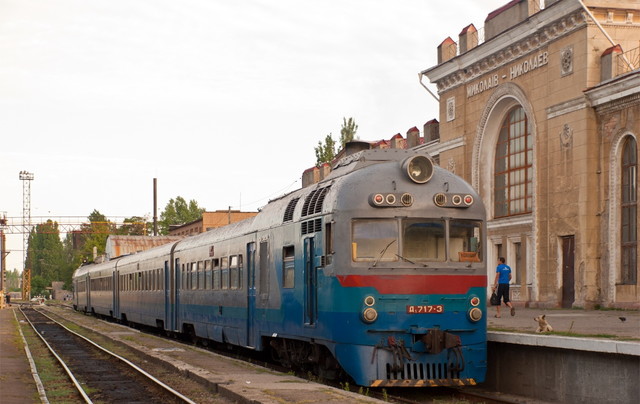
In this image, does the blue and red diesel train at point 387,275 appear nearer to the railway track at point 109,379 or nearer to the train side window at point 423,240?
the train side window at point 423,240

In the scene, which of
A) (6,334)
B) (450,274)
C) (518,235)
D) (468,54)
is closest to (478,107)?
(468,54)

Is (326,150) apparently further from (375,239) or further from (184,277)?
(375,239)

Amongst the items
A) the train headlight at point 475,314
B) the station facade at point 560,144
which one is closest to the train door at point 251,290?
the train headlight at point 475,314

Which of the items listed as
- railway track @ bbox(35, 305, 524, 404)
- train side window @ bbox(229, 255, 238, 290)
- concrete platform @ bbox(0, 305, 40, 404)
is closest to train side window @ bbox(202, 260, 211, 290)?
train side window @ bbox(229, 255, 238, 290)

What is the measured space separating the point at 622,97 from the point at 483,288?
13.6 m

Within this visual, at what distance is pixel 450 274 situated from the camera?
1373 centimetres

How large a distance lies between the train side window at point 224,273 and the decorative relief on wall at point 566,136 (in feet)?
39.0

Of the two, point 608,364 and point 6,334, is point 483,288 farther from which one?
point 6,334

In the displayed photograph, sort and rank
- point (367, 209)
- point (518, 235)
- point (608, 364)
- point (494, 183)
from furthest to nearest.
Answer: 1. point (494, 183)
2. point (518, 235)
3. point (367, 209)
4. point (608, 364)

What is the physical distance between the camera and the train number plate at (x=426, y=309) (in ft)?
44.1

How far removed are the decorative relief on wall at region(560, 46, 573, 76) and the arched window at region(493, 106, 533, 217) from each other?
3.40 metres

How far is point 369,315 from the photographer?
13.3 meters

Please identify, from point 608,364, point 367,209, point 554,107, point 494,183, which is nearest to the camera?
point 608,364

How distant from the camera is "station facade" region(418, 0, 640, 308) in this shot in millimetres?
26219
